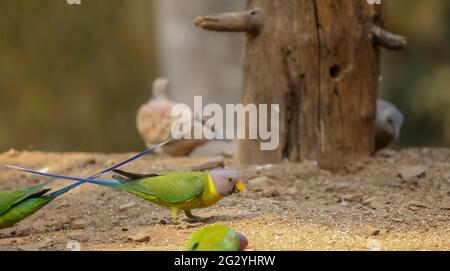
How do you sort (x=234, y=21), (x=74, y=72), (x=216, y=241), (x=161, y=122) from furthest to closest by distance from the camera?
(x=74, y=72)
(x=161, y=122)
(x=234, y=21)
(x=216, y=241)

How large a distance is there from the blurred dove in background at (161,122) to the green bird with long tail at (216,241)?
3.23 meters

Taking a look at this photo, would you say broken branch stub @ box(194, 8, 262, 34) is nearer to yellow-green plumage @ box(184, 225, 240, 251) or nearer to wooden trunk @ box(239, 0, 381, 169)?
wooden trunk @ box(239, 0, 381, 169)

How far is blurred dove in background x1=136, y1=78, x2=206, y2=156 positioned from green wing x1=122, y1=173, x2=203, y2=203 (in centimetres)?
246

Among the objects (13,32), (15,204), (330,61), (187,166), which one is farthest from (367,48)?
(13,32)

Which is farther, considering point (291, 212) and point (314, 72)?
point (314, 72)

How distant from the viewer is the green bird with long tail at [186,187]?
3670 mm

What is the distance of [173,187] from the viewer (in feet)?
12.1

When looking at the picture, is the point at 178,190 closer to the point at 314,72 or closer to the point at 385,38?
the point at 314,72

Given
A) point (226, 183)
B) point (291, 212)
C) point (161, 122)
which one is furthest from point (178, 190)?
point (161, 122)

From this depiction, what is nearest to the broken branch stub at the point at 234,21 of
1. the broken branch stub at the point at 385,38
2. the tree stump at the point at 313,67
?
the tree stump at the point at 313,67

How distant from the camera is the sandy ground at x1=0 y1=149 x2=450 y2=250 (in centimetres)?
341

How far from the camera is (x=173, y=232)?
3623 millimetres

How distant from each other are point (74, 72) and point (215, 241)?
10.4 metres

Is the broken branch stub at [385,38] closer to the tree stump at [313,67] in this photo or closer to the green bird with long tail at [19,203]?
the tree stump at [313,67]
